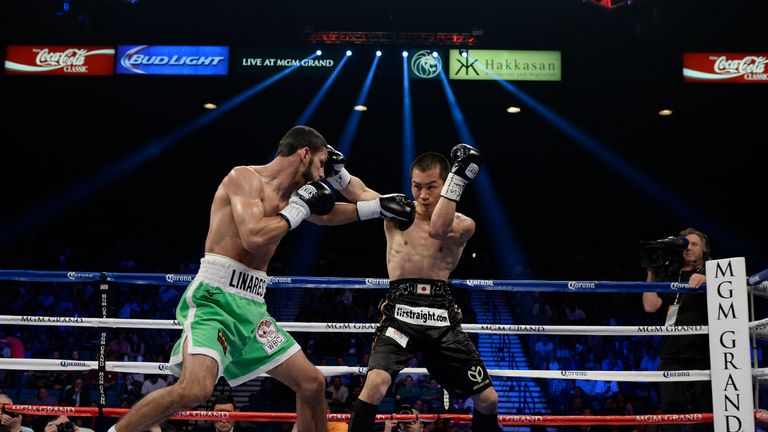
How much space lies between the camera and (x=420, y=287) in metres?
3.39

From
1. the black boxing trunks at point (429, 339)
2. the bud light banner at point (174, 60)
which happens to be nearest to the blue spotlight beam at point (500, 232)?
the bud light banner at point (174, 60)

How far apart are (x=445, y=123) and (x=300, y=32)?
11.2 ft

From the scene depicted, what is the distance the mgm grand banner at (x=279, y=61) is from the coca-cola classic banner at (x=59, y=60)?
1.84m

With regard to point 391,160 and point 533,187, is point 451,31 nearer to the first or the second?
point 391,160

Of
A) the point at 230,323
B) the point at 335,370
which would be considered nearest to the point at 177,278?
the point at 335,370

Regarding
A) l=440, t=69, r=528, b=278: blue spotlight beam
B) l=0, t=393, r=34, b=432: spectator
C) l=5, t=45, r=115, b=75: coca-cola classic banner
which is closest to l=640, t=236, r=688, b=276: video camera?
l=0, t=393, r=34, b=432: spectator

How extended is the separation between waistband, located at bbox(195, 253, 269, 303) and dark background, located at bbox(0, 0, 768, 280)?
6.86 metres

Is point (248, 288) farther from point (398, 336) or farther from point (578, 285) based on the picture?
point (578, 285)

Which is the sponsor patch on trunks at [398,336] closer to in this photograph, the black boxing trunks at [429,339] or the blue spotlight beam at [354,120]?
the black boxing trunks at [429,339]

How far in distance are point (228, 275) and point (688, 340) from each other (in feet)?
8.63

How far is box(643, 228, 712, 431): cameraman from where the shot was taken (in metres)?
3.81

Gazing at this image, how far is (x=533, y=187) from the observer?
1509 cm

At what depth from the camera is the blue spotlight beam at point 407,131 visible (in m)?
10.8

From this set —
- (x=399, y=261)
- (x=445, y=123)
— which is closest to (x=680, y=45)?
(x=445, y=123)
